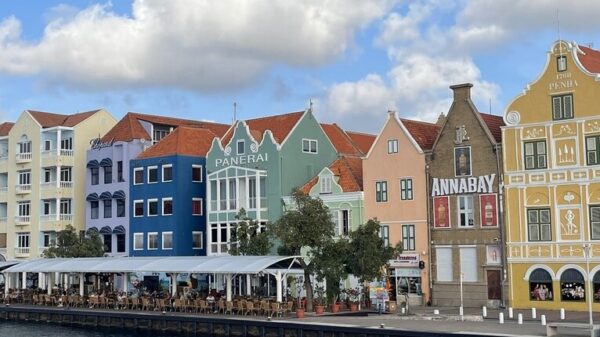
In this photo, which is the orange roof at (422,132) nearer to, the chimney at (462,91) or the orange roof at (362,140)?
→ the chimney at (462,91)

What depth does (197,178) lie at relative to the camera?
7612 cm

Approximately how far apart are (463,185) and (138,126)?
117 feet

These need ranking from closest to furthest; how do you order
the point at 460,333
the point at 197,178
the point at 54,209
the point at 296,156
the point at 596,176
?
the point at 460,333, the point at 596,176, the point at 296,156, the point at 197,178, the point at 54,209

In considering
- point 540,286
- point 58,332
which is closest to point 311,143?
point 540,286

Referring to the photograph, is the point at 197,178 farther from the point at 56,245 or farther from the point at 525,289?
the point at 525,289

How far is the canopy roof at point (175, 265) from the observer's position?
179 feet

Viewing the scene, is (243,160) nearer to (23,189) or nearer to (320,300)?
(320,300)

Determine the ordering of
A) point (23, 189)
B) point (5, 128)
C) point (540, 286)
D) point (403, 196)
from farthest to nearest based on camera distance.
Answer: point (5, 128), point (23, 189), point (403, 196), point (540, 286)

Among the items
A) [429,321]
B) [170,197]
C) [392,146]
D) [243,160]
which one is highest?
[243,160]

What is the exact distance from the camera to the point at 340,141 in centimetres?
7819

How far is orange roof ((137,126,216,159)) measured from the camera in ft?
249

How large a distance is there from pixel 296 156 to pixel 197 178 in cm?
994

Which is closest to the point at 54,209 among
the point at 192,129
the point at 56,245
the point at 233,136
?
the point at 56,245

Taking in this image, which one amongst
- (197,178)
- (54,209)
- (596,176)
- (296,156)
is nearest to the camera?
(596,176)
